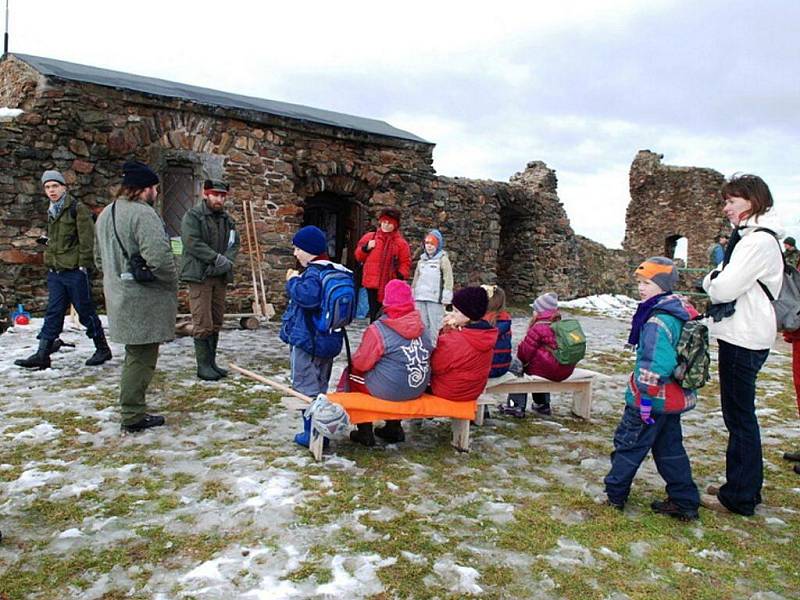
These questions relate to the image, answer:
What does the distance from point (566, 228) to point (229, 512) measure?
50.9ft

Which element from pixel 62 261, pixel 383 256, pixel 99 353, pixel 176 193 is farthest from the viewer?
pixel 176 193

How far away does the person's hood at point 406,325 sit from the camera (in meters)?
3.85

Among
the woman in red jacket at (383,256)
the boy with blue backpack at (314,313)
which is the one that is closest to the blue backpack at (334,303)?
the boy with blue backpack at (314,313)

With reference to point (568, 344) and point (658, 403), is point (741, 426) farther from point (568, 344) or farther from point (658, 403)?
point (568, 344)

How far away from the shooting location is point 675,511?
Answer: 10.9 ft

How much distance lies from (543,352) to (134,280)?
3323 mm

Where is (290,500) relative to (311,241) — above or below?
below

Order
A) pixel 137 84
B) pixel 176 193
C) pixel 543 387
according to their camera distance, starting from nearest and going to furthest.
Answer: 1. pixel 543 387
2. pixel 137 84
3. pixel 176 193

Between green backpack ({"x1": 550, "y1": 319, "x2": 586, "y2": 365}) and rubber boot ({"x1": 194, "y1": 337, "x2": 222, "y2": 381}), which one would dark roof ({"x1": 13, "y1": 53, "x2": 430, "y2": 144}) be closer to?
rubber boot ({"x1": 194, "y1": 337, "x2": 222, "y2": 381})

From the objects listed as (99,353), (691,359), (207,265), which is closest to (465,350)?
(691,359)

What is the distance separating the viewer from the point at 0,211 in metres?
8.24

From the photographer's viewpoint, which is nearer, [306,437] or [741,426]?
[741,426]

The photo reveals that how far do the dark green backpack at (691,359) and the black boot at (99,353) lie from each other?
5.49 meters

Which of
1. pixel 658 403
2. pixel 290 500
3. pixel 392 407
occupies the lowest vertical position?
pixel 290 500
